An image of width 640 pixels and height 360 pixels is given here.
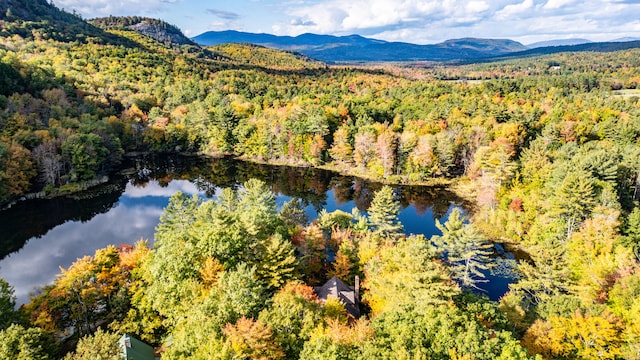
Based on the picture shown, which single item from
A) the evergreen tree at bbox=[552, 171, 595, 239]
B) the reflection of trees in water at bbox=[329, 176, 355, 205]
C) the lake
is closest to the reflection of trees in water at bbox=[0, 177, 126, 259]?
the lake

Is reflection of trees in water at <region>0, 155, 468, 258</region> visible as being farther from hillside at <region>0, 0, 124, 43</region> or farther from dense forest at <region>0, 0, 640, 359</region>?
hillside at <region>0, 0, 124, 43</region>

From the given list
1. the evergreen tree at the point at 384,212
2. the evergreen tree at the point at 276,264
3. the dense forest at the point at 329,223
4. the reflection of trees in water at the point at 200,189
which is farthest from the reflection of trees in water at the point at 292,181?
the evergreen tree at the point at 276,264

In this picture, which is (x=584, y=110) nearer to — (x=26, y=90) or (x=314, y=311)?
(x=314, y=311)

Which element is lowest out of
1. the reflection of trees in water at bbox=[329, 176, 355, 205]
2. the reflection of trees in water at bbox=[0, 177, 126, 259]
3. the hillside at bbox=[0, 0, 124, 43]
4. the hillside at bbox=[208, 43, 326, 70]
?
the reflection of trees in water at bbox=[329, 176, 355, 205]

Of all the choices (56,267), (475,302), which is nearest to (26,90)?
(56,267)

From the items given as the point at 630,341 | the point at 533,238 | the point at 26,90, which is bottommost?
the point at 533,238
